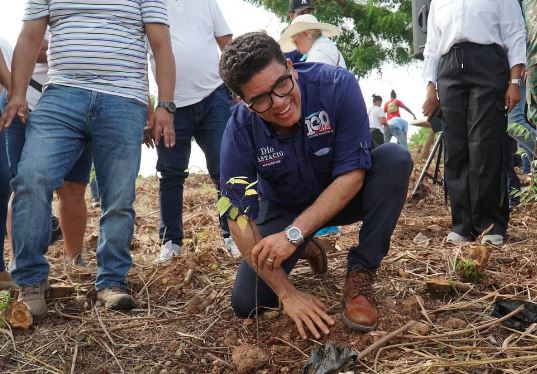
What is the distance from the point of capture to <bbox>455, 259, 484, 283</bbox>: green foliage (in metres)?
2.81

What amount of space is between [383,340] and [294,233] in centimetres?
52

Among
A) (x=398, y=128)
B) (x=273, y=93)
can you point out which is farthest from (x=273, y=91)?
(x=398, y=128)

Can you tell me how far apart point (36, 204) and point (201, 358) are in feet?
3.36

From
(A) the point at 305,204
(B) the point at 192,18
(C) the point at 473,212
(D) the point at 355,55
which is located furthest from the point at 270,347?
(D) the point at 355,55

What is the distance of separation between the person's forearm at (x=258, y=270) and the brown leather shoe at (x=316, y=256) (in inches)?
22.2

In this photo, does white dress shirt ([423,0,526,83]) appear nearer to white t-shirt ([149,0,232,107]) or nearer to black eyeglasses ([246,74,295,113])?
white t-shirt ([149,0,232,107])

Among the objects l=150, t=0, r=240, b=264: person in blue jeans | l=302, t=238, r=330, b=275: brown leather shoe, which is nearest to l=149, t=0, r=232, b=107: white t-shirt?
l=150, t=0, r=240, b=264: person in blue jeans

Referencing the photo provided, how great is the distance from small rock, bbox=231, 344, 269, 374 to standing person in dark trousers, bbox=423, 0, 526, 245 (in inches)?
77.3

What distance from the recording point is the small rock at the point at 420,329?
228 centimetres

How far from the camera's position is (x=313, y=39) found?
15.6ft

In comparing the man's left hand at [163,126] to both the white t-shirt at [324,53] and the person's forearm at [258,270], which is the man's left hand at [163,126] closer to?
the person's forearm at [258,270]

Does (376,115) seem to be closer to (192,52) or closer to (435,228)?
(435,228)

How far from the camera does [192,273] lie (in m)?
3.26

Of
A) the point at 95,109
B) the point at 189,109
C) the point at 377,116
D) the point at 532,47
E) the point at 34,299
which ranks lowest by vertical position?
the point at 377,116
